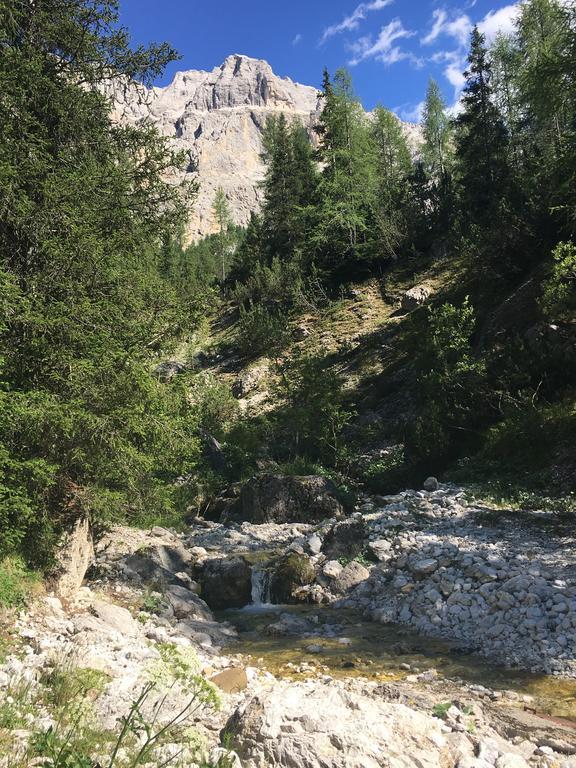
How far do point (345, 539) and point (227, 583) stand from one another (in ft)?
9.60

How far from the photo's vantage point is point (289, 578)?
436 inches

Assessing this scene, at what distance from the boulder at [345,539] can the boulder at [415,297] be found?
714 inches

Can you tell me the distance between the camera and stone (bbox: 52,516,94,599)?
299 inches

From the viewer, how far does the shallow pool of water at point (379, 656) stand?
6207mm

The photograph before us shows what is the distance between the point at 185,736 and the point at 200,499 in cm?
1617

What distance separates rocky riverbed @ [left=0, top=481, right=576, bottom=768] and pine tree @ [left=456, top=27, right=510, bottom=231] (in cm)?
2208

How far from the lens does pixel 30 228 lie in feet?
22.6

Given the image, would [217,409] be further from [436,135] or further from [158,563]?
[436,135]

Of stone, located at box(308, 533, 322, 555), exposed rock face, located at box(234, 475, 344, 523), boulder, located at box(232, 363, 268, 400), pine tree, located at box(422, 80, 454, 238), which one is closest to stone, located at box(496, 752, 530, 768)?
stone, located at box(308, 533, 322, 555)

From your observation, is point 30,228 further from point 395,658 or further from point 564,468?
point 564,468

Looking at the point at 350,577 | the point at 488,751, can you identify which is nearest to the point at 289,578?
the point at 350,577

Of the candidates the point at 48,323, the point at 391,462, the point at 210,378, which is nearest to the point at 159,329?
the point at 48,323

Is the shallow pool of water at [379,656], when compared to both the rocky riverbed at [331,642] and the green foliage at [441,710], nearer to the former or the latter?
the rocky riverbed at [331,642]

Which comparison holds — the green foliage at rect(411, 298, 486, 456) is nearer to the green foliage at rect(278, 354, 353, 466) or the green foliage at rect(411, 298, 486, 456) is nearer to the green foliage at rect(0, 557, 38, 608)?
the green foliage at rect(278, 354, 353, 466)
